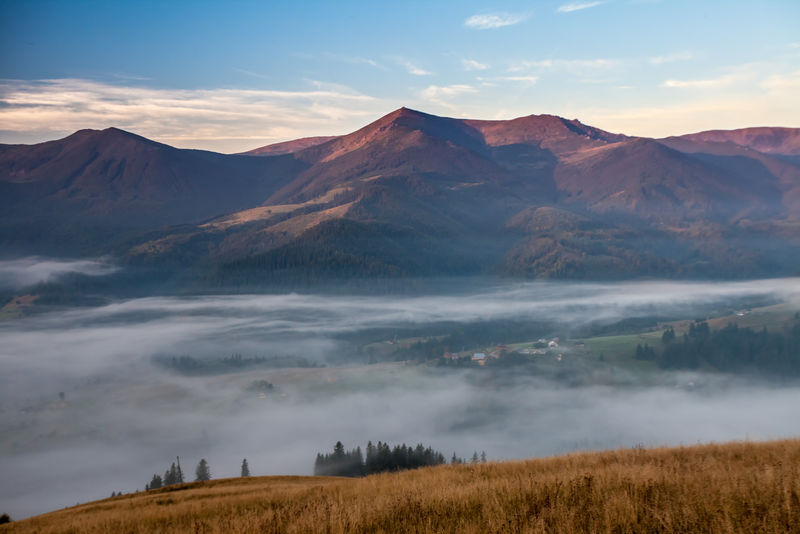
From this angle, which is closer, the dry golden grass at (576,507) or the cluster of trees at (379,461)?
the dry golden grass at (576,507)

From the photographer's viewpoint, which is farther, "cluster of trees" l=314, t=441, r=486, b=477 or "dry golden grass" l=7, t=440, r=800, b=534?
"cluster of trees" l=314, t=441, r=486, b=477

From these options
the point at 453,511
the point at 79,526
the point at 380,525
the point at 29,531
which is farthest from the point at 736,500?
the point at 29,531

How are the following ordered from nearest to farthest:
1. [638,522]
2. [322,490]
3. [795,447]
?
[638,522] → [795,447] → [322,490]

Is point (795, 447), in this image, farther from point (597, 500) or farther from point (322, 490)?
point (322, 490)

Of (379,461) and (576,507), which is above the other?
(576,507)

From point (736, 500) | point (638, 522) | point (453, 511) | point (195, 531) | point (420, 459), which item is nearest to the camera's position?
point (638, 522)

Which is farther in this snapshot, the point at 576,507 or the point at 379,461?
the point at 379,461

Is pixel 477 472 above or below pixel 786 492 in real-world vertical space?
below

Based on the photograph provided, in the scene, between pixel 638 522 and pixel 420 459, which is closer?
pixel 638 522

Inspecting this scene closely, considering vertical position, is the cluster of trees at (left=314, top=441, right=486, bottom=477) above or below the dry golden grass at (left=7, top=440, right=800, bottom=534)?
below

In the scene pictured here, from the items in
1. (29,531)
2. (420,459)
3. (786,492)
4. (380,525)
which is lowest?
(420,459)

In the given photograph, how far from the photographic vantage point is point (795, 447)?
67.7 feet

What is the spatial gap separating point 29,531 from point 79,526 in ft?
12.3

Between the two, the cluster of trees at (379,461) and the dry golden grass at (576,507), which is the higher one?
the dry golden grass at (576,507)
